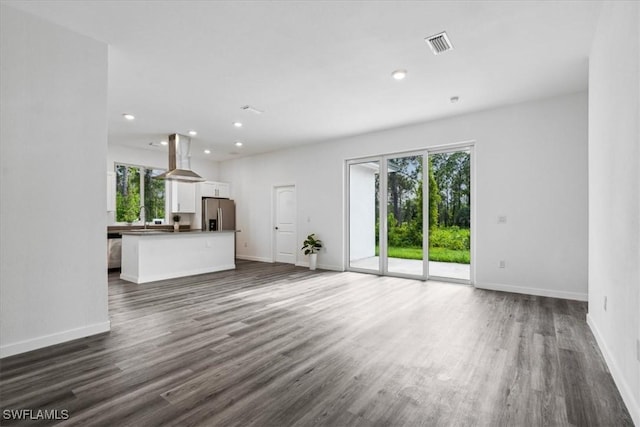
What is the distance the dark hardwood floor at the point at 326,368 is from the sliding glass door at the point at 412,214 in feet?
5.25

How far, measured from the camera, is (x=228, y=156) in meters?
8.75

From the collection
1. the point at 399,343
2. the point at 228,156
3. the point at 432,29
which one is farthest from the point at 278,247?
the point at 432,29

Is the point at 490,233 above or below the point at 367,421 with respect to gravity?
above

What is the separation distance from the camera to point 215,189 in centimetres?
879

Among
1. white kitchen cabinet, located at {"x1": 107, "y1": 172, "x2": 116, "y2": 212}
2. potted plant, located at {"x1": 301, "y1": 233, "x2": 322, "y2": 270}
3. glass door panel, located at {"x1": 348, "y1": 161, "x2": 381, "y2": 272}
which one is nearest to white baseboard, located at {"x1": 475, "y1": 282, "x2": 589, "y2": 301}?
glass door panel, located at {"x1": 348, "y1": 161, "x2": 381, "y2": 272}

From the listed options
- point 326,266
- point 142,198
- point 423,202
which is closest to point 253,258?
point 326,266

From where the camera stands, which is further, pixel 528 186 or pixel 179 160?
pixel 179 160

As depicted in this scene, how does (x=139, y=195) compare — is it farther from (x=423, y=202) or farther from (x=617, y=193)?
(x=617, y=193)

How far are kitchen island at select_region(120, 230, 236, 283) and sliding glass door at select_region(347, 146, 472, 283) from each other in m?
2.89

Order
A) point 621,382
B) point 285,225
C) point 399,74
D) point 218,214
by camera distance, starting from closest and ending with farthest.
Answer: point 621,382, point 399,74, point 285,225, point 218,214

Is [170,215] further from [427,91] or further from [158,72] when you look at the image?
[427,91]

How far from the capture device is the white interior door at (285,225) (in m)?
7.90

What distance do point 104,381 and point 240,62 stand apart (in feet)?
10.5

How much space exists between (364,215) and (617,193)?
15.0 ft
